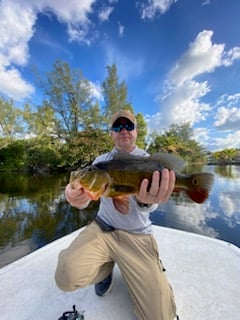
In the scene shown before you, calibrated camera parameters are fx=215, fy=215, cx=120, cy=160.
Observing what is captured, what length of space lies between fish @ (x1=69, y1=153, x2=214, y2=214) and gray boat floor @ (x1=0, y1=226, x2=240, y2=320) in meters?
0.88

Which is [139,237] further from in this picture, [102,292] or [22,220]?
[22,220]

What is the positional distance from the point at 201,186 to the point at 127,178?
0.48m

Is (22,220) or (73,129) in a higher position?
(73,129)

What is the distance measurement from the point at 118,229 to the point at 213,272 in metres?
1.06

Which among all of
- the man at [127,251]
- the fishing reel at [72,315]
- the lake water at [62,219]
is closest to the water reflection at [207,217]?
the lake water at [62,219]

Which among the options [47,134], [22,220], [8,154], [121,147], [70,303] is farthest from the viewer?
[8,154]

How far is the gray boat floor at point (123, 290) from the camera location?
1566 millimetres

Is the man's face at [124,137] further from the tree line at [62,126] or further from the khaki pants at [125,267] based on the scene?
the tree line at [62,126]

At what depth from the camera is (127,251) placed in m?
1.69

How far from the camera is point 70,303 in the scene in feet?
5.52

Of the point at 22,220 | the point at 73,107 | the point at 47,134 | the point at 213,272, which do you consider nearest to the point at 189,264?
the point at 213,272

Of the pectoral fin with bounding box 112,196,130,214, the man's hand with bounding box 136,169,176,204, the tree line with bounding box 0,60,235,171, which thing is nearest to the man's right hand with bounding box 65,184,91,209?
the pectoral fin with bounding box 112,196,130,214

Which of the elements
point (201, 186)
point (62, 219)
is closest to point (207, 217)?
point (62, 219)

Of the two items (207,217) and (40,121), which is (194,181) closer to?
(207,217)
